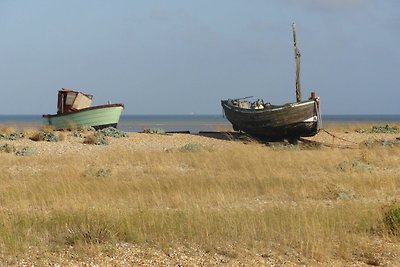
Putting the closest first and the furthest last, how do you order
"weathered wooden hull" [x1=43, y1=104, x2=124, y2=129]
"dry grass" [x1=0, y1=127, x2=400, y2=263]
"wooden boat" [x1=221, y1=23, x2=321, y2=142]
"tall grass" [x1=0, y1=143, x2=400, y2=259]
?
"dry grass" [x1=0, y1=127, x2=400, y2=263] < "tall grass" [x1=0, y1=143, x2=400, y2=259] < "wooden boat" [x1=221, y1=23, x2=321, y2=142] < "weathered wooden hull" [x1=43, y1=104, x2=124, y2=129]

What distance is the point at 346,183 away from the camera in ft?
44.2

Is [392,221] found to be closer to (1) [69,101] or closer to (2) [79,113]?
(2) [79,113]

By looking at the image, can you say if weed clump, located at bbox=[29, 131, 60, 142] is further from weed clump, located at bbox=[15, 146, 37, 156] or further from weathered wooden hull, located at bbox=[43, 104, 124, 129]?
weathered wooden hull, located at bbox=[43, 104, 124, 129]

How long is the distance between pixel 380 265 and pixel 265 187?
6.18 meters

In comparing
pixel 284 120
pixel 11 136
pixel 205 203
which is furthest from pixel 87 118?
pixel 205 203

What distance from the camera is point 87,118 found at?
1292 inches

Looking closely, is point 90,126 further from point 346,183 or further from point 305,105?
point 346,183

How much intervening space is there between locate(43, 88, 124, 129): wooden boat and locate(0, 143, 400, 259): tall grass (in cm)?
1321

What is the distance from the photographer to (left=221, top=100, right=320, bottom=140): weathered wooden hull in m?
27.0

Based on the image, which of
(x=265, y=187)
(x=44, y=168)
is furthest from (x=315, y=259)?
A: (x=44, y=168)

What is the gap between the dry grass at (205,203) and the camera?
764cm

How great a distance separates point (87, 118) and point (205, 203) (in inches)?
917

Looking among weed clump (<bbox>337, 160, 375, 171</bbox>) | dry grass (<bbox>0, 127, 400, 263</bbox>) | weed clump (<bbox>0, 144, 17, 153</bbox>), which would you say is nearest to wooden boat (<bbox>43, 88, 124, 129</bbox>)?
weed clump (<bbox>0, 144, 17, 153</bbox>)

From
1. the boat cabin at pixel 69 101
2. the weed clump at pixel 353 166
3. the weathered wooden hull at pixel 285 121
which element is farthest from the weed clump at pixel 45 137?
the weed clump at pixel 353 166
